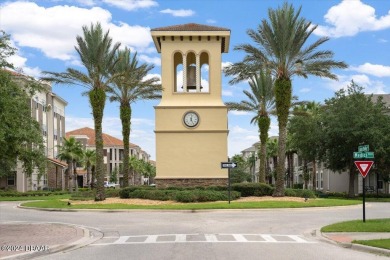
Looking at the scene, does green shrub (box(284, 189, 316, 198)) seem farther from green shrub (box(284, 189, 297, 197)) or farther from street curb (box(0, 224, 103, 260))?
street curb (box(0, 224, 103, 260))

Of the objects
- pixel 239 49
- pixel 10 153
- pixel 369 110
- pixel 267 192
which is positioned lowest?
pixel 267 192

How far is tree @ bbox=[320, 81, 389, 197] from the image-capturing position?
160 feet

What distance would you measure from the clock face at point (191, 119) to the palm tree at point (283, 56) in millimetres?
4698

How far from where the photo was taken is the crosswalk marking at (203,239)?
52.0 ft

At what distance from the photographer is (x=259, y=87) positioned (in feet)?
161

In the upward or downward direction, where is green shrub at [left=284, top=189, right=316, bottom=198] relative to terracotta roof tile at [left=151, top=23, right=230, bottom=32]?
downward

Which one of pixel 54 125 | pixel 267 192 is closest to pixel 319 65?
pixel 267 192

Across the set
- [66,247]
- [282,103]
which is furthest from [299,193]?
[66,247]

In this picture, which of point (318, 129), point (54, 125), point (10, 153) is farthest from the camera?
point (54, 125)

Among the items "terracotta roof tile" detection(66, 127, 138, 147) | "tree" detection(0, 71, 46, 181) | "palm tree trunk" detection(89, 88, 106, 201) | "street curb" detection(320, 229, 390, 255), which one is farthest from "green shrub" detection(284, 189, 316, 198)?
"terracotta roof tile" detection(66, 127, 138, 147)

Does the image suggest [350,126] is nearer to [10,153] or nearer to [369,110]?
[369,110]

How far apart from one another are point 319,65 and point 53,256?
28.1 metres

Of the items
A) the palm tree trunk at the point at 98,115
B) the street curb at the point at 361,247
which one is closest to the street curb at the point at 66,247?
the street curb at the point at 361,247

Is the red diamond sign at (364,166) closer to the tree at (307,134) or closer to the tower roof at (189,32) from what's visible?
the tower roof at (189,32)
